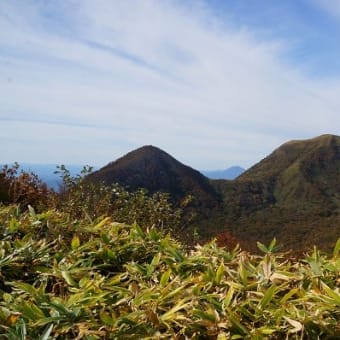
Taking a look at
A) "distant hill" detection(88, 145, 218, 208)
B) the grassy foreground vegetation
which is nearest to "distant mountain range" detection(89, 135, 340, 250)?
"distant hill" detection(88, 145, 218, 208)

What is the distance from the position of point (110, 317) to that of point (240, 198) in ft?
274

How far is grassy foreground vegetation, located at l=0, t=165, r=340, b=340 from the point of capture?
1.98 meters

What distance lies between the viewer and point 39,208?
25.7ft

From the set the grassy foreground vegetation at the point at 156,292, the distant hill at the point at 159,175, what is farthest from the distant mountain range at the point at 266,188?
the grassy foreground vegetation at the point at 156,292

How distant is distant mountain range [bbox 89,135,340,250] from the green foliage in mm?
44262

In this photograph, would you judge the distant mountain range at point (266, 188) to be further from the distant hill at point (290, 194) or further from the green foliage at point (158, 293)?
the green foliage at point (158, 293)

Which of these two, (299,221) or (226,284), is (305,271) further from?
(299,221)

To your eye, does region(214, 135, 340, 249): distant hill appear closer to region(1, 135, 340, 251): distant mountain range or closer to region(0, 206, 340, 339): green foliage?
region(1, 135, 340, 251): distant mountain range

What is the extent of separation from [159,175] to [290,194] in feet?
103

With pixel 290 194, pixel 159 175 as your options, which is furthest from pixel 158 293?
pixel 290 194

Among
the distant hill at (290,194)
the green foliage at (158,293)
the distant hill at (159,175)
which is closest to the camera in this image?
the green foliage at (158,293)

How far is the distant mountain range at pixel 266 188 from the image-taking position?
6063 centimetres

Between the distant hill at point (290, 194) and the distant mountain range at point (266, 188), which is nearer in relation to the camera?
the distant mountain range at point (266, 188)

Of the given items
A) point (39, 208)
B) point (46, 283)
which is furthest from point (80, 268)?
point (39, 208)
